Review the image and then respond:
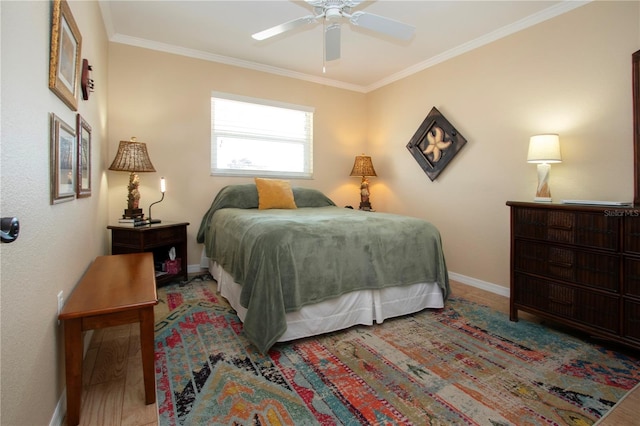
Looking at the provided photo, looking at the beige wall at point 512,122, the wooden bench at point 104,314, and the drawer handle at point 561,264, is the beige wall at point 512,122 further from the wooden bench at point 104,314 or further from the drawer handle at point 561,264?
the wooden bench at point 104,314

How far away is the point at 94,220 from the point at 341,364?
2096 mm

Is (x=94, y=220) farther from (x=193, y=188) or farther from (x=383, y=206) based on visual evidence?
(x=383, y=206)

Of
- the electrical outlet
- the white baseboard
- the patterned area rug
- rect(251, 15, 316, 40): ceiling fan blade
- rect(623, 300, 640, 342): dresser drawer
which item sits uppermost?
rect(251, 15, 316, 40): ceiling fan blade

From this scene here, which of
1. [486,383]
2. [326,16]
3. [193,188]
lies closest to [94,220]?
[193,188]

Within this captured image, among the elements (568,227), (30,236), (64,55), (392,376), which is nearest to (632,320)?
(568,227)

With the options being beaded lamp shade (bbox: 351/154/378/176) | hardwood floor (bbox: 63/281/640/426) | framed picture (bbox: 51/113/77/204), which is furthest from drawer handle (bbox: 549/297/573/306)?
framed picture (bbox: 51/113/77/204)

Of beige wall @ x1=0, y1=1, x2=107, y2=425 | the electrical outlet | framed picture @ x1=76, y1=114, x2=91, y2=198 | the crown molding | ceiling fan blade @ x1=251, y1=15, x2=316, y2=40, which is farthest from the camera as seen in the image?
the crown molding

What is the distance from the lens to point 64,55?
1494 millimetres

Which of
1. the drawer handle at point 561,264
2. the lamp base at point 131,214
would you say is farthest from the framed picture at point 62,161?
the drawer handle at point 561,264

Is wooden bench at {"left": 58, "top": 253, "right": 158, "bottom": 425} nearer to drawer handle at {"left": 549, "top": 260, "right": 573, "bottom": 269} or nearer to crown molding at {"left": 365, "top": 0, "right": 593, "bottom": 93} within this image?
drawer handle at {"left": 549, "top": 260, "right": 573, "bottom": 269}

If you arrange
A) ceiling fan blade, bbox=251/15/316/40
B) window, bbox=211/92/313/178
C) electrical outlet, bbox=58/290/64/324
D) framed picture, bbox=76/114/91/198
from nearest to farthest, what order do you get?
electrical outlet, bbox=58/290/64/324 → framed picture, bbox=76/114/91/198 → ceiling fan blade, bbox=251/15/316/40 → window, bbox=211/92/313/178

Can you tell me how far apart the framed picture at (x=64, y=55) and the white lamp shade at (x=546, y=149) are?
10.3 feet

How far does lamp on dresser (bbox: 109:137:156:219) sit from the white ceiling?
46.5 inches

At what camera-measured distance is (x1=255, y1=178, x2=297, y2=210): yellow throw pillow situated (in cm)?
367
